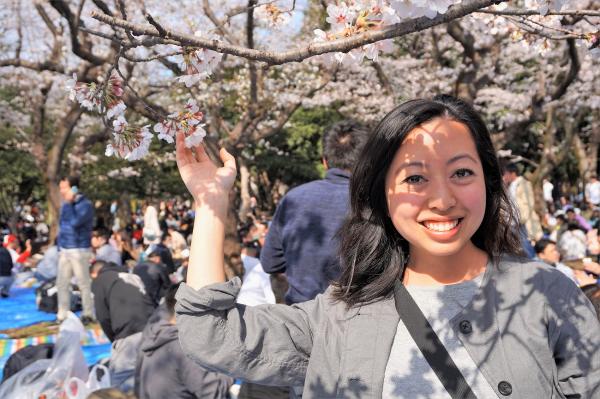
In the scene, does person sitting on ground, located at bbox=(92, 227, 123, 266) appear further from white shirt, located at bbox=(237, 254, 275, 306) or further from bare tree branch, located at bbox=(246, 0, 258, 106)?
white shirt, located at bbox=(237, 254, 275, 306)

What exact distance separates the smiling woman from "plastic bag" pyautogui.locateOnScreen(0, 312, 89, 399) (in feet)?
10.1

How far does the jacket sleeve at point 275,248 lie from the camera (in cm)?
361

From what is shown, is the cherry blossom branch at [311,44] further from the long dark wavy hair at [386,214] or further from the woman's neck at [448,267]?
the woman's neck at [448,267]

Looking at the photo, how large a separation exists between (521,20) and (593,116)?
23.1 metres

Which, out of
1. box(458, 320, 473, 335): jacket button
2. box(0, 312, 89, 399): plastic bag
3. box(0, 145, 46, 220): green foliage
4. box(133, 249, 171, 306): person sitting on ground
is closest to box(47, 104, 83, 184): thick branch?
box(0, 145, 46, 220): green foliage

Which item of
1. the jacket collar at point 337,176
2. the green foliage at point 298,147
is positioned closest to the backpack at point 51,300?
the jacket collar at point 337,176

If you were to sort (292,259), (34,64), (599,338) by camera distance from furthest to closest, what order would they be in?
(34,64) < (292,259) < (599,338)

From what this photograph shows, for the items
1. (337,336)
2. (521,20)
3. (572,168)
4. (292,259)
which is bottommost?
(572,168)

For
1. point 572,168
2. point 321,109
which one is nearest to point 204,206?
point 321,109

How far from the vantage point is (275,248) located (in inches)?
143

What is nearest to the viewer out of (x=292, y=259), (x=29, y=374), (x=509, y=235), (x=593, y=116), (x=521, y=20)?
(x=509, y=235)

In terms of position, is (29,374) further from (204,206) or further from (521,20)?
(521,20)

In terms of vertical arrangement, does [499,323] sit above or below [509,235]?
below

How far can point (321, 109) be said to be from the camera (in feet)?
81.0
